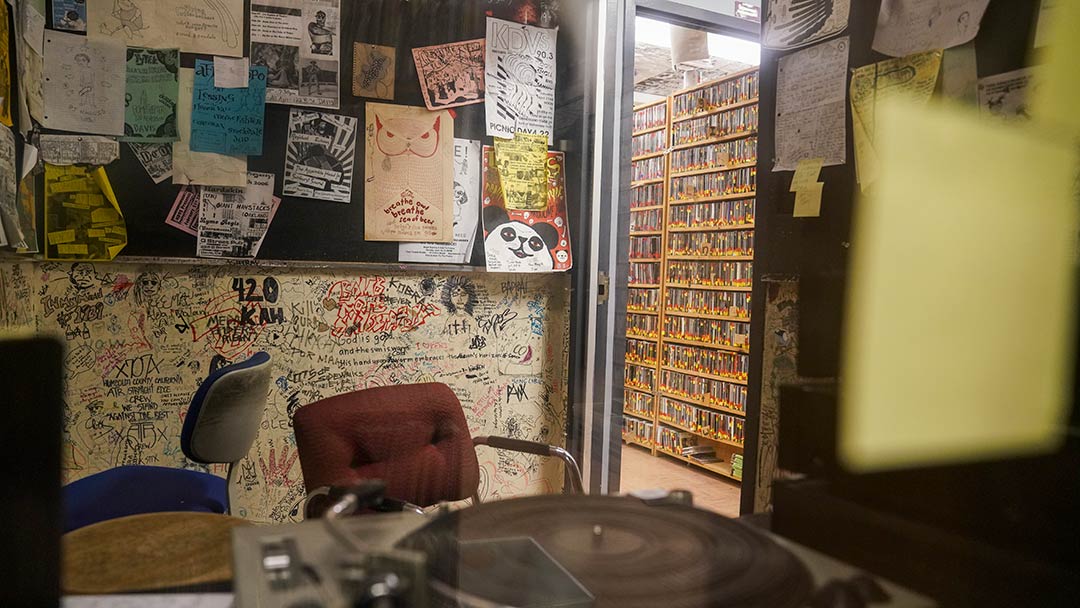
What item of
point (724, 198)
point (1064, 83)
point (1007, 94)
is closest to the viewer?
point (1064, 83)

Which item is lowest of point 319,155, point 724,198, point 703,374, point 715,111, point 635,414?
point 635,414

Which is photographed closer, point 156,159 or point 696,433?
point 156,159

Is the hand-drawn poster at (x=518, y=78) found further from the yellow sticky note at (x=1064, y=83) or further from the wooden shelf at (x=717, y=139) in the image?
the wooden shelf at (x=717, y=139)

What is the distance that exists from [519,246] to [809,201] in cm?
101

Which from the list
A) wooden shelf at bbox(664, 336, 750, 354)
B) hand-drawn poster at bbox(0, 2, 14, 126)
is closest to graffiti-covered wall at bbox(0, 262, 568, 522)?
hand-drawn poster at bbox(0, 2, 14, 126)

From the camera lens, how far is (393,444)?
0.96 m

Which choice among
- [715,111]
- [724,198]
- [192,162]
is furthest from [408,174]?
[715,111]

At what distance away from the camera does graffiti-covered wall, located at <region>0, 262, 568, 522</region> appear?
136cm

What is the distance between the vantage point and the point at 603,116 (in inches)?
63.9

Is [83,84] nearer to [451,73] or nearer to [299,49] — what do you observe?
[299,49]

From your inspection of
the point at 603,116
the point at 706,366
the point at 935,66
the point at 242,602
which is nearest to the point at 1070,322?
the point at 935,66

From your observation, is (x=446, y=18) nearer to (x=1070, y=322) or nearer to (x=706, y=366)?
(x=1070, y=322)

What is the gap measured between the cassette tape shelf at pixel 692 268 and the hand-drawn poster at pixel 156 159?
2247mm

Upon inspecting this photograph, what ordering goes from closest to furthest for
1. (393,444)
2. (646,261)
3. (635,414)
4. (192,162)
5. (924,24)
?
(924,24), (393,444), (192,162), (635,414), (646,261)
